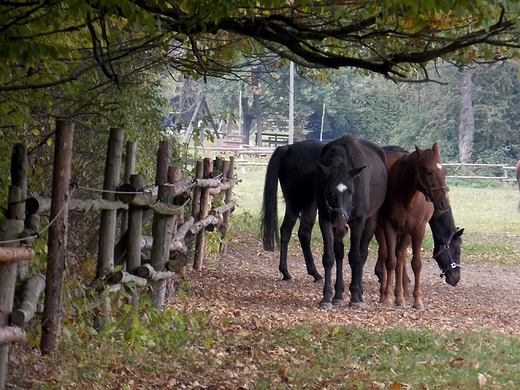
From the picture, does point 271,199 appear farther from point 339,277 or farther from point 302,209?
point 339,277

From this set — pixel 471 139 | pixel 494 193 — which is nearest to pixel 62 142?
pixel 494 193

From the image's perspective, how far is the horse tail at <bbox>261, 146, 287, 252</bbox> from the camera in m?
11.8

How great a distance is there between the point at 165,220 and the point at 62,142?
2035mm

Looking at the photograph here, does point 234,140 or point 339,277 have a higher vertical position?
point 234,140

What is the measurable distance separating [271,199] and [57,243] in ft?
22.8

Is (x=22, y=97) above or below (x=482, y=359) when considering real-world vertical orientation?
above

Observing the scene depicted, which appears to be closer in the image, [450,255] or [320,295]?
[320,295]

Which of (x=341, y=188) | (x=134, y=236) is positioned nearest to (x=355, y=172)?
(x=341, y=188)

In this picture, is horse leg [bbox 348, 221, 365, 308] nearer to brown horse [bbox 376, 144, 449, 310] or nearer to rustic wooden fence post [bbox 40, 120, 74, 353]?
brown horse [bbox 376, 144, 449, 310]

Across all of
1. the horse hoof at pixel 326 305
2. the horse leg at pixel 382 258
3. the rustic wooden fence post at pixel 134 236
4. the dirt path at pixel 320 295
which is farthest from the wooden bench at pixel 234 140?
the rustic wooden fence post at pixel 134 236

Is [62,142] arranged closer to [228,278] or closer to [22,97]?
[22,97]

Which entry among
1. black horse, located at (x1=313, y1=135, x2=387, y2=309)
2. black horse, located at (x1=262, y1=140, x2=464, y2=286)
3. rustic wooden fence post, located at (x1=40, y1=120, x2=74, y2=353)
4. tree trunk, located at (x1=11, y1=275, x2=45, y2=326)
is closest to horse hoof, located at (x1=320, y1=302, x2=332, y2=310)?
black horse, located at (x1=313, y1=135, x2=387, y2=309)

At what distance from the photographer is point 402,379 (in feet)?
18.5

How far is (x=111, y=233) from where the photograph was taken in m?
6.04
